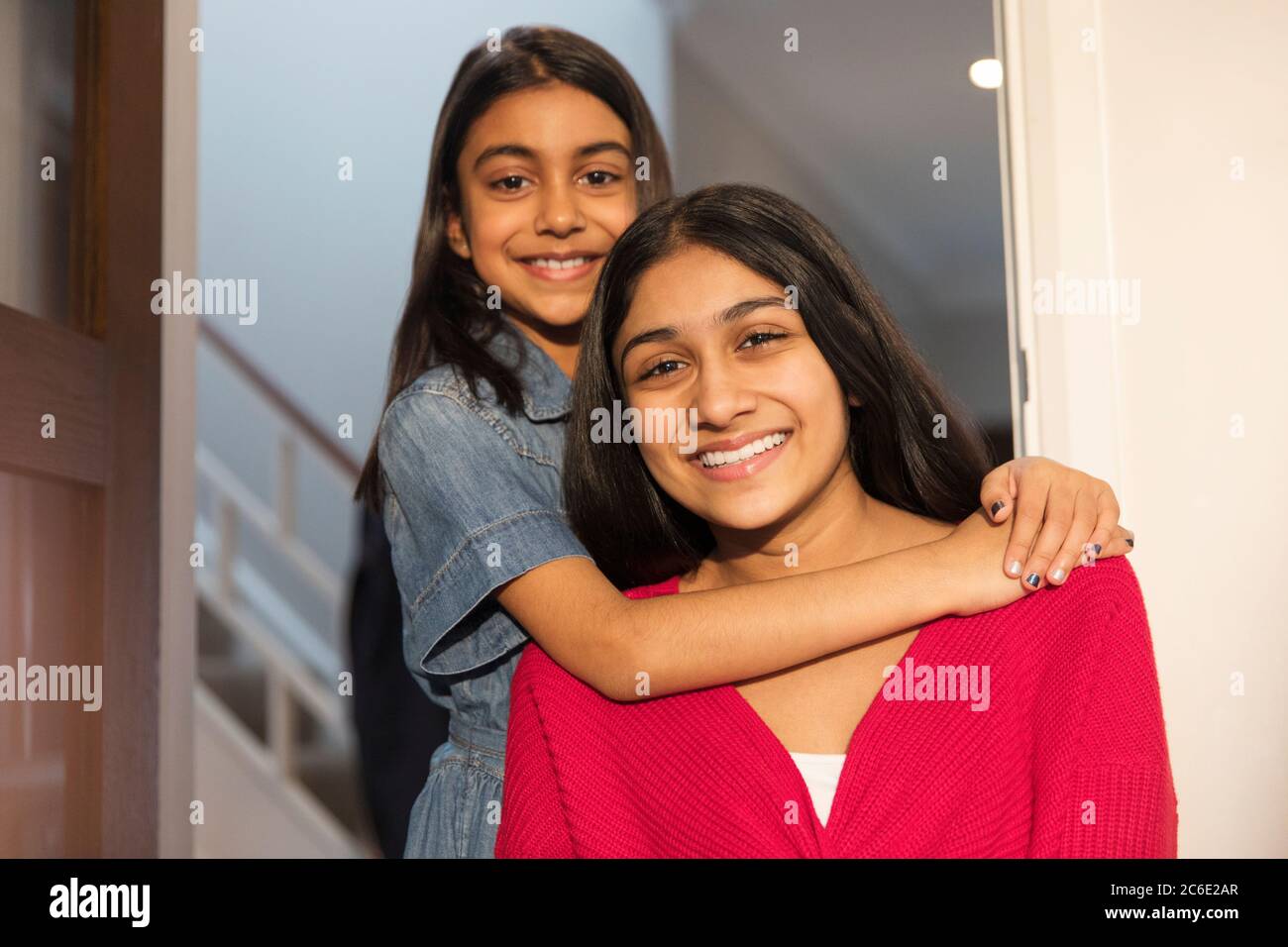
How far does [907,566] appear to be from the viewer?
1055 millimetres

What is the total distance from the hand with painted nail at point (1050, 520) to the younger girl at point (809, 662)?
3 cm

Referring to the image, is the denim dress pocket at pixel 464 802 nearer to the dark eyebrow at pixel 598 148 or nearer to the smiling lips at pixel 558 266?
the smiling lips at pixel 558 266

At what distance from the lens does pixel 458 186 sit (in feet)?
4.75

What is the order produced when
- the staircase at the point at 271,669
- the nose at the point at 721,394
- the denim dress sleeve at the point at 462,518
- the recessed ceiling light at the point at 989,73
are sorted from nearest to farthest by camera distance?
the nose at the point at 721,394, the denim dress sleeve at the point at 462,518, the recessed ceiling light at the point at 989,73, the staircase at the point at 271,669

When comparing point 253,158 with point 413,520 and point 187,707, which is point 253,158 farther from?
point 413,520

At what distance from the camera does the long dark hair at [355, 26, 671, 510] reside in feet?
4.48

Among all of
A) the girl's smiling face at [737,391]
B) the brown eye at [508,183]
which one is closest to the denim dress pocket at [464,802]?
the girl's smiling face at [737,391]

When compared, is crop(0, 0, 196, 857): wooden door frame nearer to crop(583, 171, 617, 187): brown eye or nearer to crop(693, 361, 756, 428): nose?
crop(583, 171, 617, 187): brown eye

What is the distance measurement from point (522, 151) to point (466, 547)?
470 mm

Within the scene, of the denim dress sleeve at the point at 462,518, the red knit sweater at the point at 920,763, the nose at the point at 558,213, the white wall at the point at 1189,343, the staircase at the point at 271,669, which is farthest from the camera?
the staircase at the point at 271,669

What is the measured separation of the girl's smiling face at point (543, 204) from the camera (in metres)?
1.37

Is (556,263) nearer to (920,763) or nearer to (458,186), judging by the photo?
(458,186)

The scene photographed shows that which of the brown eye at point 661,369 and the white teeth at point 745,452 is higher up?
the brown eye at point 661,369
